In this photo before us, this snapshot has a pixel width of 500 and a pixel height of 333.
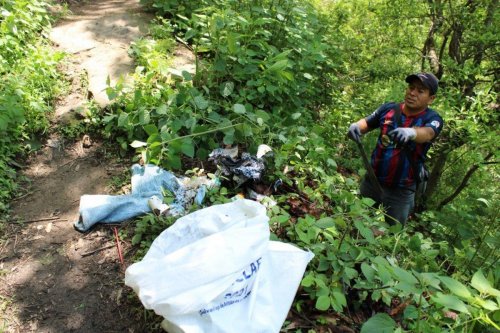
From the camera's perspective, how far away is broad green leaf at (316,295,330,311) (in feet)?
5.93

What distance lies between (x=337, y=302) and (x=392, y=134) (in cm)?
149

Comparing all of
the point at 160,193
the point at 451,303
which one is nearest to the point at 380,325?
the point at 451,303

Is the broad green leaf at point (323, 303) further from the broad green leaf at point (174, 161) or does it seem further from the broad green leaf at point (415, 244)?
the broad green leaf at point (174, 161)

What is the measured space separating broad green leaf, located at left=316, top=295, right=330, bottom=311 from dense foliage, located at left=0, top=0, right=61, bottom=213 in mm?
2439

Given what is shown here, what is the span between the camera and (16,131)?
3361 millimetres

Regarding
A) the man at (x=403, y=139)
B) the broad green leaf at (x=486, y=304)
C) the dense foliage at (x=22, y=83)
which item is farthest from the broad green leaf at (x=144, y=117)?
the broad green leaf at (x=486, y=304)

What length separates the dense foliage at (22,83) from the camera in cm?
324

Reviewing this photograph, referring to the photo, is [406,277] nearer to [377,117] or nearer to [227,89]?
[377,117]

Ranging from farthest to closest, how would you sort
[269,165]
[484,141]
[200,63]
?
[200,63], [484,141], [269,165]

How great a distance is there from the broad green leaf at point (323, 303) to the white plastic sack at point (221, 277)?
139mm

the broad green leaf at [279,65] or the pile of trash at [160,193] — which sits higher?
the broad green leaf at [279,65]

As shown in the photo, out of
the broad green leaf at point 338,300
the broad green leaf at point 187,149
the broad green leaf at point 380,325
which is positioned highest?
the broad green leaf at point 380,325

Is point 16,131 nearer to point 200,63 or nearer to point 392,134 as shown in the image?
point 200,63

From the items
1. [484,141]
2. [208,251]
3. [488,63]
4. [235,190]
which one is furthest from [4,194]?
[488,63]
